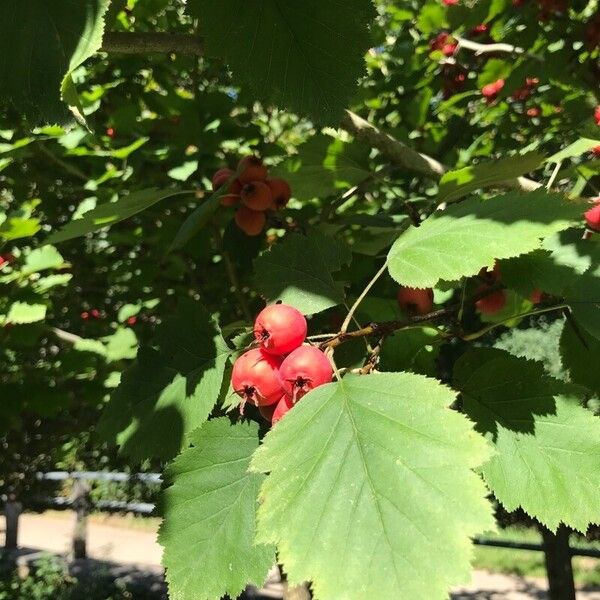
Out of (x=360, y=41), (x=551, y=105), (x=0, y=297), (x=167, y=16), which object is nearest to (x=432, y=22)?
(x=551, y=105)

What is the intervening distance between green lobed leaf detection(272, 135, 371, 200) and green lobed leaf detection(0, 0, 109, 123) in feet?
3.84

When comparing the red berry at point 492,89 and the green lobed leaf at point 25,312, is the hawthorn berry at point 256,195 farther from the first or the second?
the red berry at point 492,89

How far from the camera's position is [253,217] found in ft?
5.43

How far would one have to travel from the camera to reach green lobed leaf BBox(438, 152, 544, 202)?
135 cm

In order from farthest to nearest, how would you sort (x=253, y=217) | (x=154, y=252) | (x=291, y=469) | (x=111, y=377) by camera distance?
(x=154, y=252) < (x=111, y=377) < (x=253, y=217) < (x=291, y=469)

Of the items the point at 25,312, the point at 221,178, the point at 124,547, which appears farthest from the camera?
the point at 124,547

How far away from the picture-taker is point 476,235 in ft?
3.55

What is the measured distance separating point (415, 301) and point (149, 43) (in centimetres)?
72

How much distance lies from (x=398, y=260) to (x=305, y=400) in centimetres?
36

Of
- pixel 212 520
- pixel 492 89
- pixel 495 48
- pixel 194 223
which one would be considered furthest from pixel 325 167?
pixel 492 89

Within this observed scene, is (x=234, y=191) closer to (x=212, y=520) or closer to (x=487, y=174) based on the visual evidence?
(x=487, y=174)

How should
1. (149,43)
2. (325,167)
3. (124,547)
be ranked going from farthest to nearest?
(124,547) → (325,167) → (149,43)

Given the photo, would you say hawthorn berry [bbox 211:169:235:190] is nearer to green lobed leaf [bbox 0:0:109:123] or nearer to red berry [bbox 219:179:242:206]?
red berry [bbox 219:179:242:206]

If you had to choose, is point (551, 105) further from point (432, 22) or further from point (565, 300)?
point (565, 300)
